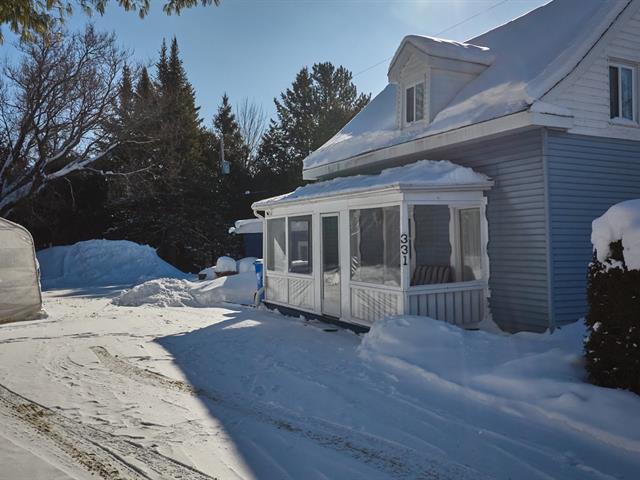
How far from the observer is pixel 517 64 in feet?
34.8

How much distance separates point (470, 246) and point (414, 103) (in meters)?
3.63

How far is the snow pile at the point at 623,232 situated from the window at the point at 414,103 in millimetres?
6575

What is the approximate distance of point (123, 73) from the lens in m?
28.9

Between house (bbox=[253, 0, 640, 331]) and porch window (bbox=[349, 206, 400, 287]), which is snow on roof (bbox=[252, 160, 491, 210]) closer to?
house (bbox=[253, 0, 640, 331])

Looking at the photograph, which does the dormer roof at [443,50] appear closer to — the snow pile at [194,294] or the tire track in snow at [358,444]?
the tire track in snow at [358,444]

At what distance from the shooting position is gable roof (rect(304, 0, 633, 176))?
362 inches

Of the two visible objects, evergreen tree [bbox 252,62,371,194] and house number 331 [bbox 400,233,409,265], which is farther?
evergreen tree [bbox 252,62,371,194]

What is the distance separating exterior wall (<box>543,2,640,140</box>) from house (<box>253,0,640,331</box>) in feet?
0.09

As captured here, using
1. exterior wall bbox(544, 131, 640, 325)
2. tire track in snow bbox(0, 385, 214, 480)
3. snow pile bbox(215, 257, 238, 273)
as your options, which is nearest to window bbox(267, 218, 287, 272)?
exterior wall bbox(544, 131, 640, 325)

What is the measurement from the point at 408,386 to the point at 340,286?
4.68 m

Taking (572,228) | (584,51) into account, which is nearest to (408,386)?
(572,228)

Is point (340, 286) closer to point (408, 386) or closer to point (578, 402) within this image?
point (408, 386)

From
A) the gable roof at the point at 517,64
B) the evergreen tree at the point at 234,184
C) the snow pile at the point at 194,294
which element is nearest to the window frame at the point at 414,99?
the gable roof at the point at 517,64

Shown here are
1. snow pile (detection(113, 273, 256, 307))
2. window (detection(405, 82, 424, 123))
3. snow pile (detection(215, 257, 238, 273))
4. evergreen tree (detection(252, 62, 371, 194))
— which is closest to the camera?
window (detection(405, 82, 424, 123))
